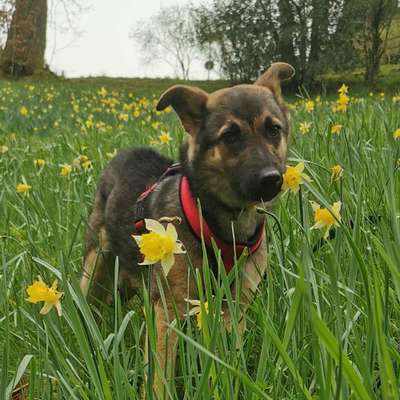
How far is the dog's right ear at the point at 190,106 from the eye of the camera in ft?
9.28

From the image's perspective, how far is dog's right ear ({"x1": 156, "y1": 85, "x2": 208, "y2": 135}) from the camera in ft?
9.28

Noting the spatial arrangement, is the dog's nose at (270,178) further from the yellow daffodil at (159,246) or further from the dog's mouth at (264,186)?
the yellow daffodil at (159,246)

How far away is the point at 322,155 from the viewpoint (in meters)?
3.61

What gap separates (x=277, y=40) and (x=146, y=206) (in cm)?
1959

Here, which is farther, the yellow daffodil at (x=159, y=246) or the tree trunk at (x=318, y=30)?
the tree trunk at (x=318, y=30)

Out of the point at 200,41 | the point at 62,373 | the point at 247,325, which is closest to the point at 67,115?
the point at 247,325

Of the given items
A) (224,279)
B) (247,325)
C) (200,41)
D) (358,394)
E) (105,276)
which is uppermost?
(200,41)

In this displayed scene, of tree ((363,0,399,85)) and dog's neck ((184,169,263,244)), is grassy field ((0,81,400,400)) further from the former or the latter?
tree ((363,0,399,85))

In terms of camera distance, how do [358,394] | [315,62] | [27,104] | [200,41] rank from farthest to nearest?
[200,41], [315,62], [27,104], [358,394]

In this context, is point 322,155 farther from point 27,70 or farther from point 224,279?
point 27,70

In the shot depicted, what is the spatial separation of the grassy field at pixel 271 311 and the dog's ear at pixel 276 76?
36 cm

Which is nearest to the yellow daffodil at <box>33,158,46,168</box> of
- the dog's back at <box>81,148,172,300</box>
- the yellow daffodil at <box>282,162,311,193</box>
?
the dog's back at <box>81,148,172,300</box>

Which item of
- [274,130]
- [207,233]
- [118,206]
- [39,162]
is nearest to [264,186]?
[207,233]

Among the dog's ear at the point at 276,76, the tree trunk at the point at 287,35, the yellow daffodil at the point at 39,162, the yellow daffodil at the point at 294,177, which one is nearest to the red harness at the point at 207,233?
the yellow daffodil at the point at 294,177
